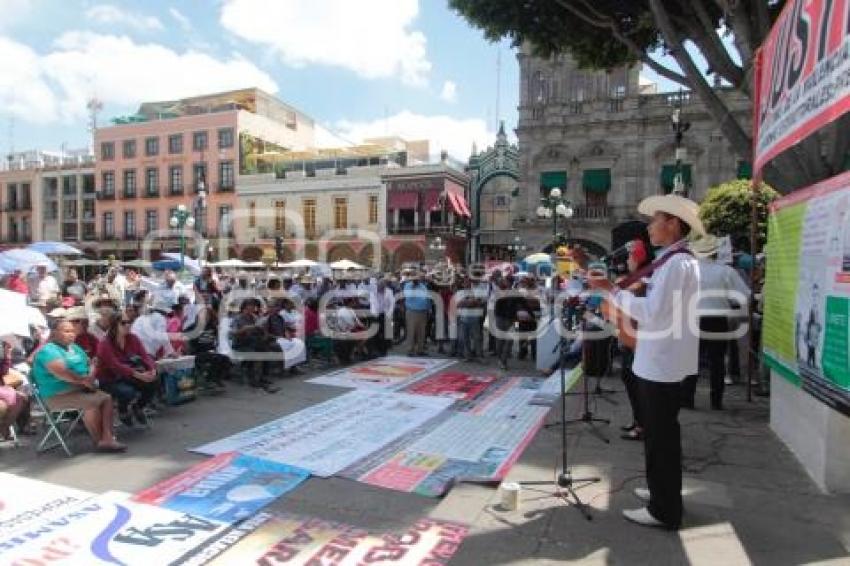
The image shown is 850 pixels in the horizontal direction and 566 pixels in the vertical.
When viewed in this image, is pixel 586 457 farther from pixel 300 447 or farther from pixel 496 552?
pixel 300 447

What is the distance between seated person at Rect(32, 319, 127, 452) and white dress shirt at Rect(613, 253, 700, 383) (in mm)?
4920

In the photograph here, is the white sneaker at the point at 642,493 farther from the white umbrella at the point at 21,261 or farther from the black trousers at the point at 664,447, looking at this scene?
the white umbrella at the point at 21,261

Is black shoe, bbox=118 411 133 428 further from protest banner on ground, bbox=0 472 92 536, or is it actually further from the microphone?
the microphone

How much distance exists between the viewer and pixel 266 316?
390 inches

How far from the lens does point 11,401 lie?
5949 millimetres

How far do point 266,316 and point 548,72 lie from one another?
2612cm

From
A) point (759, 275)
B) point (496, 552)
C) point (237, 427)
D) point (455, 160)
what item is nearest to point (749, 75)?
point (759, 275)

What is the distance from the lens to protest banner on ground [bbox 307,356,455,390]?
9.19 metres

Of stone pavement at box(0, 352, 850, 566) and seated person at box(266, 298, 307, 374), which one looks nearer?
stone pavement at box(0, 352, 850, 566)

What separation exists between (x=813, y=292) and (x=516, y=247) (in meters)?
29.7

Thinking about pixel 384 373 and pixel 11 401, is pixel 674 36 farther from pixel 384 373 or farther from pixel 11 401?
pixel 11 401

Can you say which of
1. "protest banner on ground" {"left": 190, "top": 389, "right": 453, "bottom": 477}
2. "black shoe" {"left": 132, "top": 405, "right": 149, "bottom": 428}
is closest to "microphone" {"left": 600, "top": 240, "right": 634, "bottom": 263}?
"protest banner on ground" {"left": 190, "top": 389, "right": 453, "bottom": 477}

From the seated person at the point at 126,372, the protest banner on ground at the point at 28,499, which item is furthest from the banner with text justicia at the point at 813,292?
the seated person at the point at 126,372

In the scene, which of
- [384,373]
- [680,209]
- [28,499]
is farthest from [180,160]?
[680,209]
